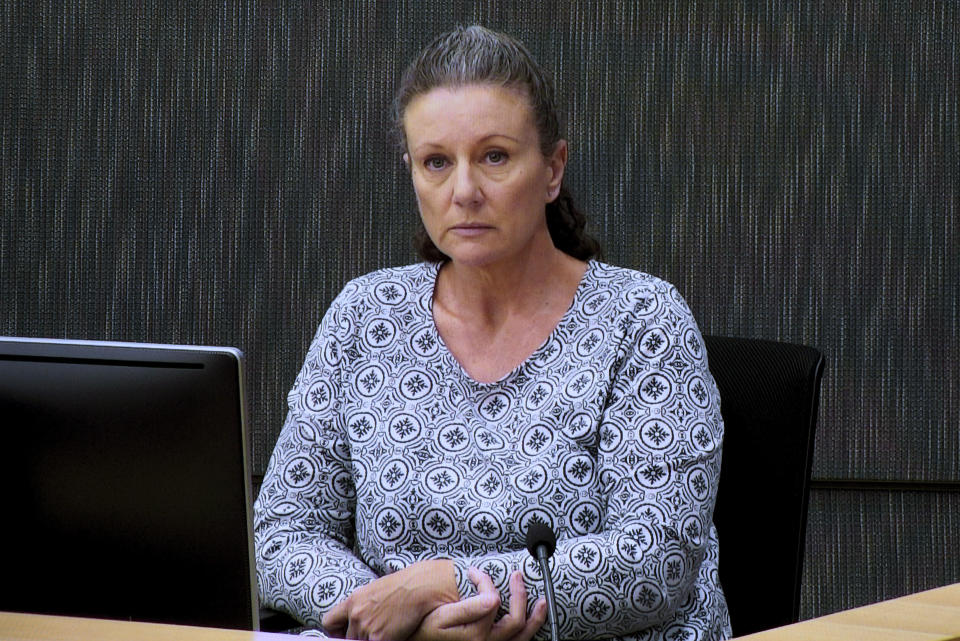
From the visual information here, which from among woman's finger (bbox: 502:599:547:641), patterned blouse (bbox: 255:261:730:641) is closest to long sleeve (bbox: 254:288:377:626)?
patterned blouse (bbox: 255:261:730:641)

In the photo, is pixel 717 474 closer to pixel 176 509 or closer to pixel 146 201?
pixel 176 509

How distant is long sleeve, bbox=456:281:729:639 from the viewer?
134 centimetres

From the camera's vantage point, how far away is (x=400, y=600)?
130 cm

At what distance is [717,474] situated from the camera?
1.44 metres

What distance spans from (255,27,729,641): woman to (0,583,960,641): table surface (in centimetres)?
52

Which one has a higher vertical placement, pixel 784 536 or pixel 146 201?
pixel 146 201

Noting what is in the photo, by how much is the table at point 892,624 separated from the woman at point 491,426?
55cm

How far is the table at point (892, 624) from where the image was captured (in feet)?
2.41

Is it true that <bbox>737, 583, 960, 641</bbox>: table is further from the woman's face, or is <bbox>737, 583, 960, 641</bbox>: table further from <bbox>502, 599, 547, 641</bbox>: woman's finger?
the woman's face

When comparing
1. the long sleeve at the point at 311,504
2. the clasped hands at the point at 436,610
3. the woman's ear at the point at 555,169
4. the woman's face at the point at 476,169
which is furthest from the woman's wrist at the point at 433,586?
the woman's ear at the point at 555,169

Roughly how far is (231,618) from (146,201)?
161cm

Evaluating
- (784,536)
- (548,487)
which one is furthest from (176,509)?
(784,536)

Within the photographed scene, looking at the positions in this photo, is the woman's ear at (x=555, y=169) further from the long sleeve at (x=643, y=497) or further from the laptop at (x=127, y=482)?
the laptop at (x=127, y=482)

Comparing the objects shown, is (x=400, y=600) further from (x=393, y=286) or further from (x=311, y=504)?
(x=393, y=286)
